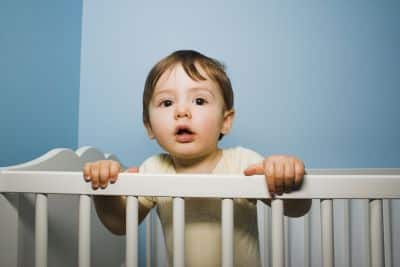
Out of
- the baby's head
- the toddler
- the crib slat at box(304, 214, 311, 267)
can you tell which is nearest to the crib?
the toddler

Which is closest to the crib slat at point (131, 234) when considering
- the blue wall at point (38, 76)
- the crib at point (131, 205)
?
the crib at point (131, 205)

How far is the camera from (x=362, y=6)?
129 centimetres

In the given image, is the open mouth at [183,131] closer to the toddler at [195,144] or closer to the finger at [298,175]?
the toddler at [195,144]

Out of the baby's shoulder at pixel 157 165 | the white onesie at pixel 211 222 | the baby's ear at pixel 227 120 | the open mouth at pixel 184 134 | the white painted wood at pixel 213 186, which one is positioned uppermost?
the baby's ear at pixel 227 120

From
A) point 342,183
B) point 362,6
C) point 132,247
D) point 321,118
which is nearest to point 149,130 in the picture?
point 132,247

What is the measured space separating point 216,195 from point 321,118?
78cm

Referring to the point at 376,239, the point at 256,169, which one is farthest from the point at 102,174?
the point at 376,239

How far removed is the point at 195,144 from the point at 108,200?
0.60 ft

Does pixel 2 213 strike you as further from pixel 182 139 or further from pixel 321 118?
pixel 321 118

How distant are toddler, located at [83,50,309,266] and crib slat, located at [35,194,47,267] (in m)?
0.12

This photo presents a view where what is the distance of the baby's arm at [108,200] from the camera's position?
0.64 metres

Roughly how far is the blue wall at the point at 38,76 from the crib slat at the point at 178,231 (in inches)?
20.6

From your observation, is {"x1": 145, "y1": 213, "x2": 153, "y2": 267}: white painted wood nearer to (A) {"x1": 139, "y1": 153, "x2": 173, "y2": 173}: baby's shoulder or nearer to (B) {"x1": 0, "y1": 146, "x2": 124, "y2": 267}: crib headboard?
(B) {"x1": 0, "y1": 146, "x2": 124, "y2": 267}: crib headboard

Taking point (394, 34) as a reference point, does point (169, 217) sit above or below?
below
